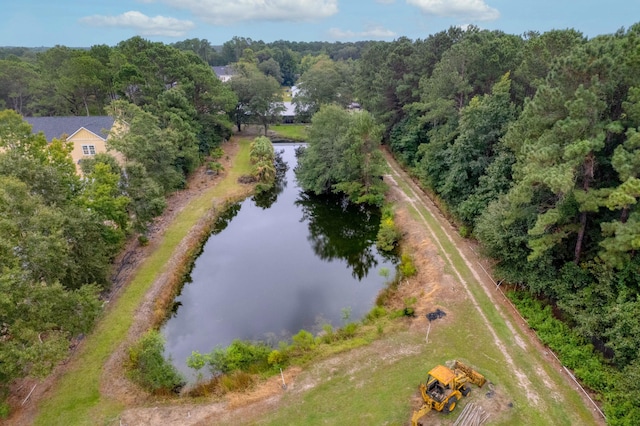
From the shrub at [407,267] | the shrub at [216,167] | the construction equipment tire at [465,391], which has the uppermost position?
the shrub at [216,167]

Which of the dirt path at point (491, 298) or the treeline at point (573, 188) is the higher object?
the treeline at point (573, 188)

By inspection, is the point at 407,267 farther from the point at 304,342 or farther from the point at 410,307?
the point at 304,342

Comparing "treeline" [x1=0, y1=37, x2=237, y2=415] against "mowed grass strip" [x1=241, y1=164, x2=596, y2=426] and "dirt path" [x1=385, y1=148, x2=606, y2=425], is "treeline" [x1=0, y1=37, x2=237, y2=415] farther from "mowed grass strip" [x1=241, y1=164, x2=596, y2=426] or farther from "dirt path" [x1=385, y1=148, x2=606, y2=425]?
"dirt path" [x1=385, y1=148, x2=606, y2=425]

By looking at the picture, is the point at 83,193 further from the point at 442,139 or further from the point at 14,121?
the point at 442,139

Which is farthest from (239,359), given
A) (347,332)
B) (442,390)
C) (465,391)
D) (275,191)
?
(275,191)

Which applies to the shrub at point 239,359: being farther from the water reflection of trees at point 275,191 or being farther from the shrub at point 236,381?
the water reflection of trees at point 275,191

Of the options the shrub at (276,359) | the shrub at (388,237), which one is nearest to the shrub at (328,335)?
the shrub at (276,359)

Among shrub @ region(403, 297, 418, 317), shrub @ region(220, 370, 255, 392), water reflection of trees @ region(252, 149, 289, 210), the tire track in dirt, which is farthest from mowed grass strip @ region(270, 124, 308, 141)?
shrub @ region(220, 370, 255, 392)
